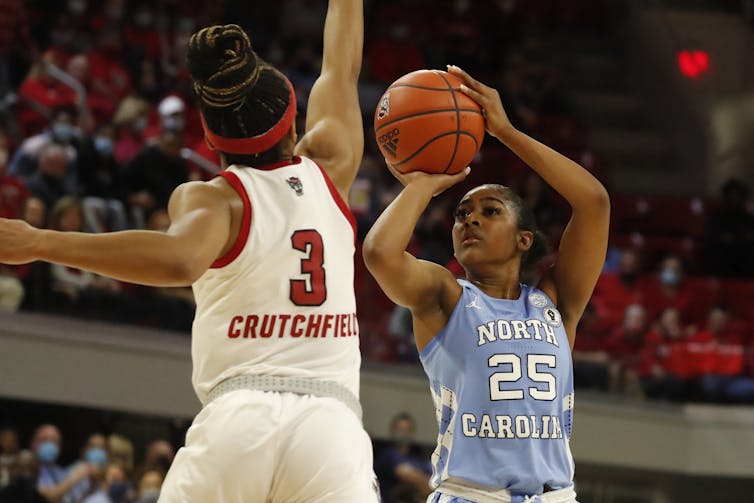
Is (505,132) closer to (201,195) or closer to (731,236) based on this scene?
(201,195)

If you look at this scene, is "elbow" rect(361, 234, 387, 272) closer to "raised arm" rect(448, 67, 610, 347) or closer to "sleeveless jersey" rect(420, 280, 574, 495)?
"sleeveless jersey" rect(420, 280, 574, 495)

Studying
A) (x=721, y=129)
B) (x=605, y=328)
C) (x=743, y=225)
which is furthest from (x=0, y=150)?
(x=721, y=129)

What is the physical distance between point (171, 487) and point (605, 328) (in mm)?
7612

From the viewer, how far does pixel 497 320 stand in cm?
419

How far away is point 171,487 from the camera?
3199 mm

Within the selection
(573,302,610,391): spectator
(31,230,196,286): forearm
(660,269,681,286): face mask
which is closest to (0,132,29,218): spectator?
(573,302,610,391): spectator

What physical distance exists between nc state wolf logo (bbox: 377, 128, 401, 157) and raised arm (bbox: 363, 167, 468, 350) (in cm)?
11

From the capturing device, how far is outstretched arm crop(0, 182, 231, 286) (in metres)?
2.92

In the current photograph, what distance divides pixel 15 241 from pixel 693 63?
13.9m

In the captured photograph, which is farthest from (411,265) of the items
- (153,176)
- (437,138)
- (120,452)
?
(153,176)

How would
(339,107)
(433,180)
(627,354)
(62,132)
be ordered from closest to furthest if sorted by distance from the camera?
(339,107) < (433,180) < (62,132) < (627,354)

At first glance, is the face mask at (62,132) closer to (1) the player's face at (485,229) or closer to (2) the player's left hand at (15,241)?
(1) the player's face at (485,229)

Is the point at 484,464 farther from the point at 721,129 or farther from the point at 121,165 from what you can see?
the point at 721,129

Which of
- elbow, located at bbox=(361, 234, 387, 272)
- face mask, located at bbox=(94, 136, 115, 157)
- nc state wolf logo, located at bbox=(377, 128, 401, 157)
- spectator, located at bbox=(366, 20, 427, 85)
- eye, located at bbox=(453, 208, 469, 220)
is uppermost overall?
spectator, located at bbox=(366, 20, 427, 85)
